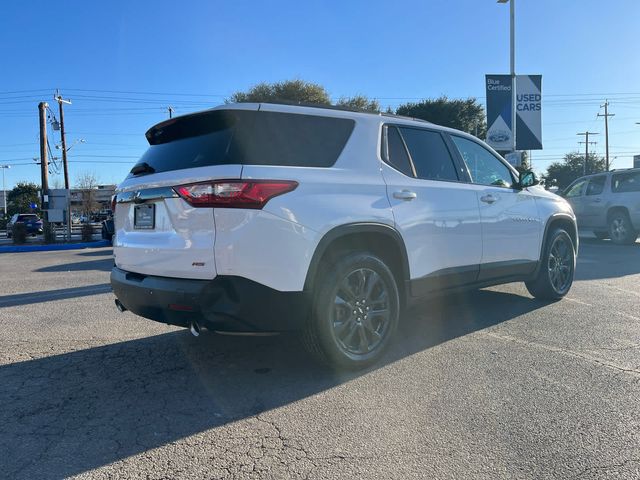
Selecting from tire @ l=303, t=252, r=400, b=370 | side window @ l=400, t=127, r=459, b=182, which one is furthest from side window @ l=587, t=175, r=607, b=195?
tire @ l=303, t=252, r=400, b=370

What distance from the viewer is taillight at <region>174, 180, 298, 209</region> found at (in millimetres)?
3207

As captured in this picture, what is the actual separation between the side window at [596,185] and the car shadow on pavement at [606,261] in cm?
145

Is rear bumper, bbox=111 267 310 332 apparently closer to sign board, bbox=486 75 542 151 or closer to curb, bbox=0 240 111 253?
sign board, bbox=486 75 542 151

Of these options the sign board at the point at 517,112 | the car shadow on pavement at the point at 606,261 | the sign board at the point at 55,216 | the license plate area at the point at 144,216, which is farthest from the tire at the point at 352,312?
the sign board at the point at 55,216

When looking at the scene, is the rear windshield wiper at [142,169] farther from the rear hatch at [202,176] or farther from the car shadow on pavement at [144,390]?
the car shadow on pavement at [144,390]

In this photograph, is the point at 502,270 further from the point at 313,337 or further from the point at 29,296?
the point at 29,296

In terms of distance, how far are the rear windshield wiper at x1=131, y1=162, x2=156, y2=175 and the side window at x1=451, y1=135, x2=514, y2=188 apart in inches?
117

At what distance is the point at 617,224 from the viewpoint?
42.7 ft

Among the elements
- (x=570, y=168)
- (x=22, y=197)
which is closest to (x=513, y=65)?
(x=570, y=168)

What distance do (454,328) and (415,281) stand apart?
115cm

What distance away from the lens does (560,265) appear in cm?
627

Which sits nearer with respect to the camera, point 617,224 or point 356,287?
point 356,287

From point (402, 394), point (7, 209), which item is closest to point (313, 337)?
point (402, 394)

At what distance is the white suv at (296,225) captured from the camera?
3.24m
